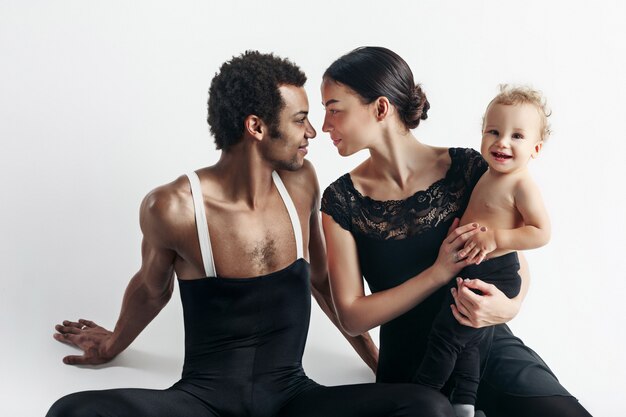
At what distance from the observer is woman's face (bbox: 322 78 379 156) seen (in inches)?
134

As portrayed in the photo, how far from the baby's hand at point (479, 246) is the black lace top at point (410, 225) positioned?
7.5 inches

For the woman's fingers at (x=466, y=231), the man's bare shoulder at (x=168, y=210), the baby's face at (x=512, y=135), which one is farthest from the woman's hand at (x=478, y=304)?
the man's bare shoulder at (x=168, y=210)

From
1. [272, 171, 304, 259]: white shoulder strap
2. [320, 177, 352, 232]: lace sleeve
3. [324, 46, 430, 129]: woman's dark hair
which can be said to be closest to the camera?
[324, 46, 430, 129]: woman's dark hair

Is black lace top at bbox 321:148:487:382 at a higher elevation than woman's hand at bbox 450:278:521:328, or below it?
higher

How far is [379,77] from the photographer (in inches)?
134

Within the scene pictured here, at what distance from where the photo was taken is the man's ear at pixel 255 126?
3410 mm

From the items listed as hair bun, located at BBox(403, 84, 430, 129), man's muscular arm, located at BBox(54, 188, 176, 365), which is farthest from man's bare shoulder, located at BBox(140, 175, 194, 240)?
hair bun, located at BBox(403, 84, 430, 129)

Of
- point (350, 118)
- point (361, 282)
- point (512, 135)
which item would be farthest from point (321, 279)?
point (512, 135)

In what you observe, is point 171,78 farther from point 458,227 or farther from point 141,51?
point 458,227

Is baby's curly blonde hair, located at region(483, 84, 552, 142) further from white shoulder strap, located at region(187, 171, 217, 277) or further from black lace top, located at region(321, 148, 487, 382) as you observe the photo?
white shoulder strap, located at region(187, 171, 217, 277)

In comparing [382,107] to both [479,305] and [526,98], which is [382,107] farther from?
[479,305]

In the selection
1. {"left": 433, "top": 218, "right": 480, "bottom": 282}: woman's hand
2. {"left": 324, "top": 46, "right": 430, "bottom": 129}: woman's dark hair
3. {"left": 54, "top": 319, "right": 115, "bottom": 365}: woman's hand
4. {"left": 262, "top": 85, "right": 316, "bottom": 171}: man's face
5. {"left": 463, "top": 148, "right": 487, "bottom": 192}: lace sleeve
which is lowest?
{"left": 54, "top": 319, "right": 115, "bottom": 365}: woman's hand

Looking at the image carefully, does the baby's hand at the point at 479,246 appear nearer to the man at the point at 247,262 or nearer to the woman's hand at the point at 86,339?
the man at the point at 247,262

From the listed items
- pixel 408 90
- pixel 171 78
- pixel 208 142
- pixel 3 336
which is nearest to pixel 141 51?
→ pixel 171 78
